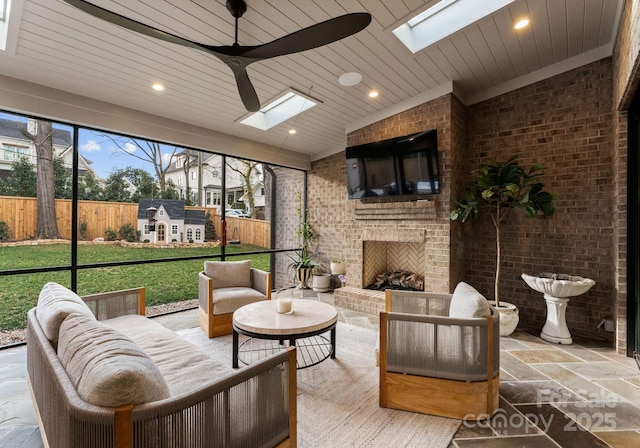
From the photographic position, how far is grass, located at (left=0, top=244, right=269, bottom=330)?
3631 millimetres

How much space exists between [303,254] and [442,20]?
4430 mm

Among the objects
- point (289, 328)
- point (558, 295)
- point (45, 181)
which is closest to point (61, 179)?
point (45, 181)

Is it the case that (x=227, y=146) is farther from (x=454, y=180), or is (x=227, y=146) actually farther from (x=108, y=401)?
(x=108, y=401)

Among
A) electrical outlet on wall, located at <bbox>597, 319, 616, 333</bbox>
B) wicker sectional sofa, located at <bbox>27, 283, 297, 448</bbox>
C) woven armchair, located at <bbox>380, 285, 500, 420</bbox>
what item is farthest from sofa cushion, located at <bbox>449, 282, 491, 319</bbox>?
electrical outlet on wall, located at <bbox>597, 319, 616, 333</bbox>

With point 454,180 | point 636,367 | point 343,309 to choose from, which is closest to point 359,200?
point 454,180

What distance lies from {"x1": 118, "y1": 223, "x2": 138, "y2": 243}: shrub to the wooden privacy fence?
47 millimetres

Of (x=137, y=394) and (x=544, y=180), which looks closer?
(x=137, y=394)

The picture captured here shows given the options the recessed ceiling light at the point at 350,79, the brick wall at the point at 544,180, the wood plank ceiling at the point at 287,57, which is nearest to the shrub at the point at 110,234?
the wood plank ceiling at the point at 287,57

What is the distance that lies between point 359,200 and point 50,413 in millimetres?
4164

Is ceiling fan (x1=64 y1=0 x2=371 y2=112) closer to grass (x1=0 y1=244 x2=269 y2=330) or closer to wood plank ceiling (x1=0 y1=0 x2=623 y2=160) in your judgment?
wood plank ceiling (x1=0 y1=0 x2=623 y2=160)

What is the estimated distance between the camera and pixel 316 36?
1.86m

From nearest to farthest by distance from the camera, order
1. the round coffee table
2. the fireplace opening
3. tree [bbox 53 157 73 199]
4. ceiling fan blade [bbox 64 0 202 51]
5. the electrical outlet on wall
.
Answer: ceiling fan blade [bbox 64 0 202 51] → the round coffee table → the electrical outlet on wall → tree [bbox 53 157 73 199] → the fireplace opening

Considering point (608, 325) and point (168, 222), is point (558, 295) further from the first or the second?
point (168, 222)

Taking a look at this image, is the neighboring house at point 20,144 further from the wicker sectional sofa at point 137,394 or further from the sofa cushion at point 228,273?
the wicker sectional sofa at point 137,394
